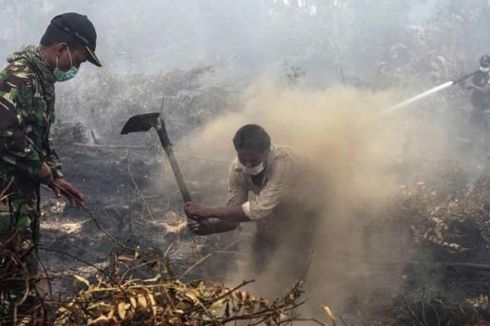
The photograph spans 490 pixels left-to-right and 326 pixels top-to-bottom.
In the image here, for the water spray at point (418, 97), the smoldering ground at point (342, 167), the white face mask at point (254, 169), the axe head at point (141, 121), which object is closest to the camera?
the axe head at point (141, 121)

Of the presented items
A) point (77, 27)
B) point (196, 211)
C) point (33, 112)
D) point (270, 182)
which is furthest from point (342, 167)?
point (33, 112)

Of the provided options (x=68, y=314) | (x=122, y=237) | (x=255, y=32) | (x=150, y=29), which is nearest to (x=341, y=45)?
(x=255, y=32)

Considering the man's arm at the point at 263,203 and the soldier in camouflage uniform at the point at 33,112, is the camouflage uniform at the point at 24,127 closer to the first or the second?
the soldier in camouflage uniform at the point at 33,112

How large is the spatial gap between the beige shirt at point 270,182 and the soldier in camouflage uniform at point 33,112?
4.91 feet

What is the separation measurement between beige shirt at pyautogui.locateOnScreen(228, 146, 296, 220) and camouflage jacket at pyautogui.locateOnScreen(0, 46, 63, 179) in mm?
1701

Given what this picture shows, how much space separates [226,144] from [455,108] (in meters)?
7.60

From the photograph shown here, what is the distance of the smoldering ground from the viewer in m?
4.80

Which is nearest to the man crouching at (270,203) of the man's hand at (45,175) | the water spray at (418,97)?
the man's hand at (45,175)

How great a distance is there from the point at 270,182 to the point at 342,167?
7.12 ft

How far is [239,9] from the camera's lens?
25281 millimetres

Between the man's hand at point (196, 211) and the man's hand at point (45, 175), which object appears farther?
the man's hand at point (196, 211)

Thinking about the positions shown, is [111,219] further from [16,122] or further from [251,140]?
[16,122]

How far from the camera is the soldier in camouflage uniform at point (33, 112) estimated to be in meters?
2.66

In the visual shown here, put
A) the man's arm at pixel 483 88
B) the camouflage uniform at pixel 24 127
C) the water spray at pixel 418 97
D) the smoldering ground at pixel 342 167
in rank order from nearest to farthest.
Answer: the camouflage uniform at pixel 24 127
the smoldering ground at pixel 342 167
the man's arm at pixel 483 88
the water spray at pixel 418 97
